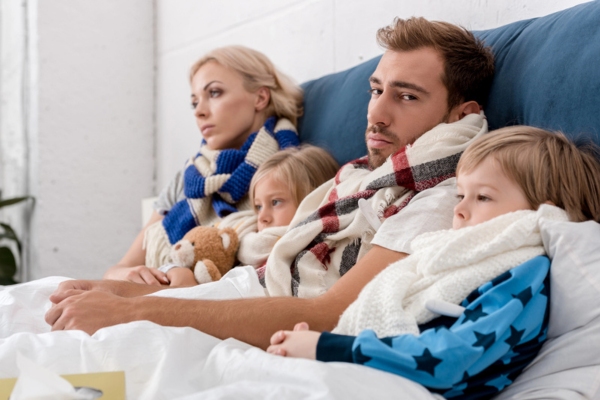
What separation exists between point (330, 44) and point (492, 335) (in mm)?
1719

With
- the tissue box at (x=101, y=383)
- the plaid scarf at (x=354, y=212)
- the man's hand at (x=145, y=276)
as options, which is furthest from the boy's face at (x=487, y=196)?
the man's hand at (x=145, y=276)

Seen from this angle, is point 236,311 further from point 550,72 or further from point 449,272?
point 550,72

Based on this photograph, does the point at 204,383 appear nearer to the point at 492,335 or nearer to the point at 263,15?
the point at 492,335

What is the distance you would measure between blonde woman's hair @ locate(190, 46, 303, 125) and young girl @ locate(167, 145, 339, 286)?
0.41 metres

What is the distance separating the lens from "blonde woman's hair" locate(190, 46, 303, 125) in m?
2.33

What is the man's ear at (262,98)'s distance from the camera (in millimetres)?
2371

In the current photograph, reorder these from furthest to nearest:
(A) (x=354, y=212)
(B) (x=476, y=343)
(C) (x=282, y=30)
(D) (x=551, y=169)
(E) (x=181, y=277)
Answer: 1. (C) (x=282, y=30)
2. (E) (x=181, y=277)
3. (A) (x=354, y=212)
4. (D) (x=551, y=169)
5. (B) (x=476, y=343)

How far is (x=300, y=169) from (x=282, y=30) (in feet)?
3.44

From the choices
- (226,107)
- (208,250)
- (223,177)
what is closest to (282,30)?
(226,107)

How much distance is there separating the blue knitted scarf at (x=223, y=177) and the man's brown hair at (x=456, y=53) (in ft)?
2.29

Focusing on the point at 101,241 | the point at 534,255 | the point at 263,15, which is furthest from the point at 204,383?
the point at 101,241

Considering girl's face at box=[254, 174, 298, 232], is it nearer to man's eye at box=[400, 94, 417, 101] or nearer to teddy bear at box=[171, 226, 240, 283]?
teddy bear at box=[171, 226, 240, 283]

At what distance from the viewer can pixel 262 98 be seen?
2.38m

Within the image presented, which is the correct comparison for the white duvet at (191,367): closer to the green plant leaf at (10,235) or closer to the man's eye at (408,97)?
the man's eye at (408,97)
